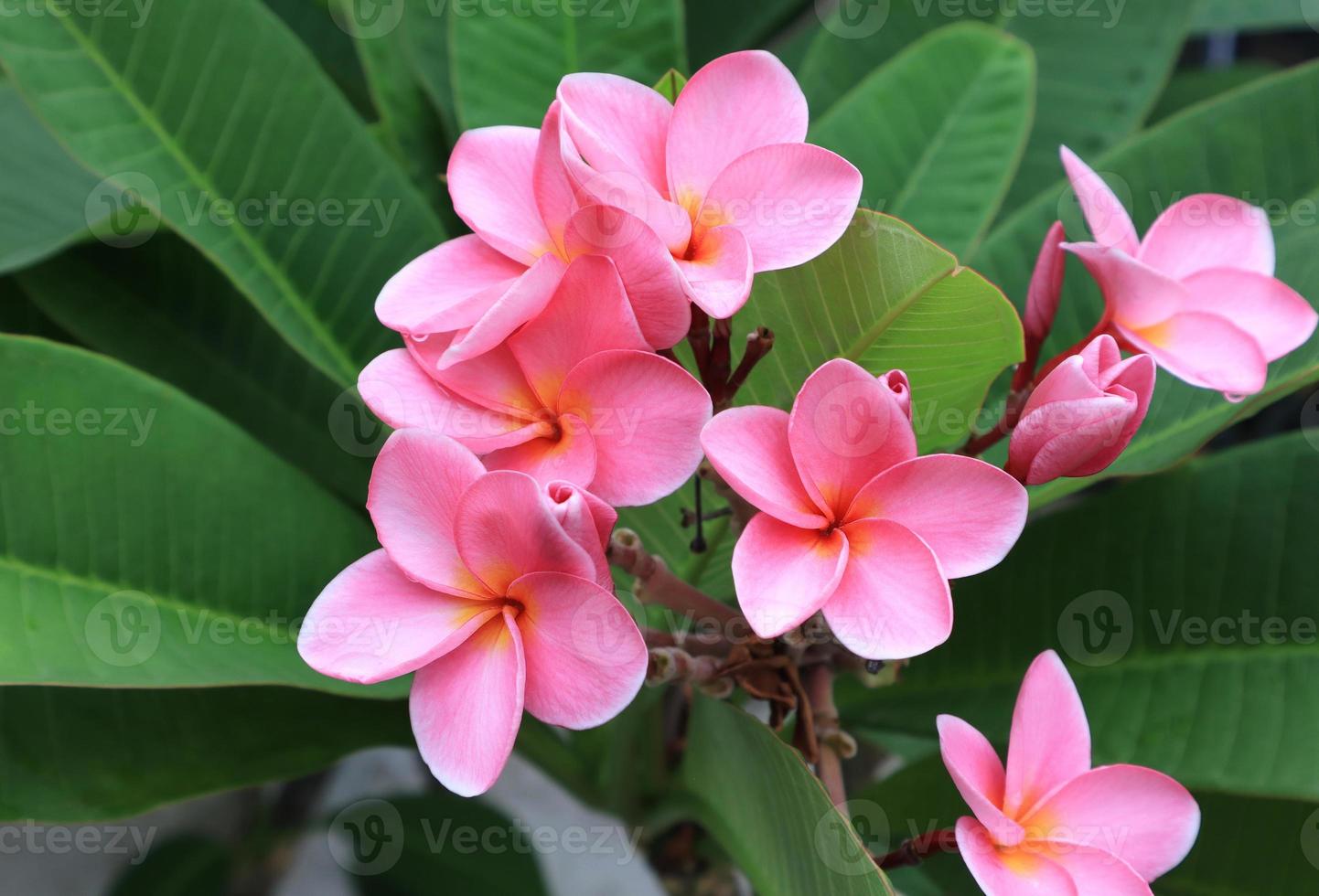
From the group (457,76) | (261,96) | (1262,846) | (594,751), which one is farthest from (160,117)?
(1262,846)

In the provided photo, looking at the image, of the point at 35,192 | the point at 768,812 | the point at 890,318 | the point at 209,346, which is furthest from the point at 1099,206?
the point at 35,192

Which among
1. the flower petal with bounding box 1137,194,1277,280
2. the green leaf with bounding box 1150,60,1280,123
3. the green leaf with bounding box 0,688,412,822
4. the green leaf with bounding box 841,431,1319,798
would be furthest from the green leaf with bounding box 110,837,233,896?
the green leaf with bounding box 1150,60,1280,123

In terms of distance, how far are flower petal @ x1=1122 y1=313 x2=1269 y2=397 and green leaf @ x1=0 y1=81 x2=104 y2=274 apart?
0.72m

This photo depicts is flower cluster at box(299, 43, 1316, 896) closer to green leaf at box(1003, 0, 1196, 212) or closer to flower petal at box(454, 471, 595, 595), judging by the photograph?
flower petal at box(454, 471, 595, 595)

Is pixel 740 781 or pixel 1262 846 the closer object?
pixel 740 781

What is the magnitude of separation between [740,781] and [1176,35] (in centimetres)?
76

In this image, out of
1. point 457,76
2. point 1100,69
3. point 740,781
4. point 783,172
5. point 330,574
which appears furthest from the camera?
point 1100,69

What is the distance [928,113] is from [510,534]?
589mm

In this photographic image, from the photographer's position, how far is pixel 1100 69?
3.06 ft

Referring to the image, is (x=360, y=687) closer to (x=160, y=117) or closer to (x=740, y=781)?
(x=740, y=781)

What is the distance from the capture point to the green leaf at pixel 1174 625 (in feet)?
2.11

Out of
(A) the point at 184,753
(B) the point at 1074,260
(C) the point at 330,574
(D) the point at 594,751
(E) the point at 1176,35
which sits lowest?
(D) the point at 594,751

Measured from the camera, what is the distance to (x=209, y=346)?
0.88 metres

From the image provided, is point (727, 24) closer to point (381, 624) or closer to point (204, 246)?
point (204, 246)
